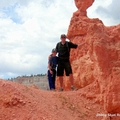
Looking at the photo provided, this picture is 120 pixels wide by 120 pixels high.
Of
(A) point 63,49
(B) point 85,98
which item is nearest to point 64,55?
(A) point 63,49

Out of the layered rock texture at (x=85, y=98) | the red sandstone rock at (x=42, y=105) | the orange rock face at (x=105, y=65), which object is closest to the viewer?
the red sandstone rock at (x=42, y=105)

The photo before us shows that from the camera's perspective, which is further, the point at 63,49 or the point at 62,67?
the point at 62,67

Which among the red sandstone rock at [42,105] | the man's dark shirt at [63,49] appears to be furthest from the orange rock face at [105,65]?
the man's dark shirt at [63,49]

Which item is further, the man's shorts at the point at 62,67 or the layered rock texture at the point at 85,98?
the man's shorts at the point at 62,67

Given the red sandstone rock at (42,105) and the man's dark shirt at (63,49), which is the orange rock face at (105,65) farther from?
the man's dark shirt at (63,49)

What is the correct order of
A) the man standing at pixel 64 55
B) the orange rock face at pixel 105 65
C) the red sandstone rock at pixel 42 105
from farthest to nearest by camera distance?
1. the man standing at pixel 64 55
2. the orange rock face at pixel 105 65
3. the red sandstone rock at pixel 42 105

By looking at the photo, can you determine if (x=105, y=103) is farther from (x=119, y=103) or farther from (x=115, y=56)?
(x=115, y=56)

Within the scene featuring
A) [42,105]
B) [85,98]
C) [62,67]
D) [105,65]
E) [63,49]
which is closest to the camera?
[42,105]

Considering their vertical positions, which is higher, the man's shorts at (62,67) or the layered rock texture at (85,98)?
the man's shorts at (62,67)

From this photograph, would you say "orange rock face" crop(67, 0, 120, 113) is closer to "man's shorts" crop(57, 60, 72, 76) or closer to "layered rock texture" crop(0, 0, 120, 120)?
"layered rock texture" crop(0, 0, 120, 120)

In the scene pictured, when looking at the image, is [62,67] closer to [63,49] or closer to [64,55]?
[64,55]

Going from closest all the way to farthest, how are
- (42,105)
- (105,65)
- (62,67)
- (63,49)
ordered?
(42,105)
(105,65)
(63,49)
(62,67)

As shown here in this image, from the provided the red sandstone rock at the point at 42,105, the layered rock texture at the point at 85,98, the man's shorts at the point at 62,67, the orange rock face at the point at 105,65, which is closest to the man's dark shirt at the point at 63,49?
the man's shorts at the point at 62,67

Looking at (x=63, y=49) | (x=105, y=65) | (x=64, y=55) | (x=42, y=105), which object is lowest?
(x=42, y=105)
